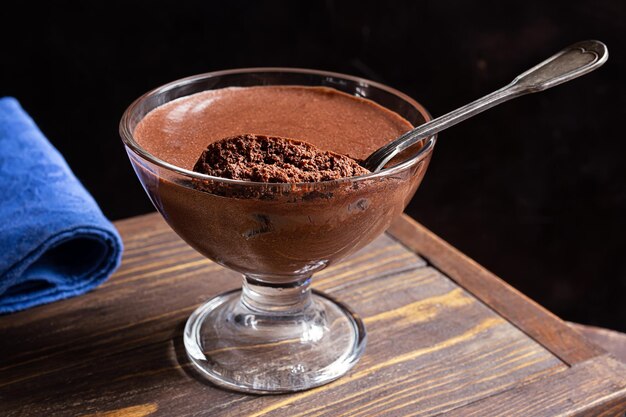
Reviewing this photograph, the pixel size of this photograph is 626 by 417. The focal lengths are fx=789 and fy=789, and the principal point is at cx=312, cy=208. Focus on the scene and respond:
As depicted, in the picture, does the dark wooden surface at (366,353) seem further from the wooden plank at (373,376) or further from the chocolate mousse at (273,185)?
the chocolate mousse at (273,185)

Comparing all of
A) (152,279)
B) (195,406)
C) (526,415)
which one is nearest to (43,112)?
(152,279)

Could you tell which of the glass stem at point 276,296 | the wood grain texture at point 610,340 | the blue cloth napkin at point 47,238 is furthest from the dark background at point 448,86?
the glass stem at point 276,296

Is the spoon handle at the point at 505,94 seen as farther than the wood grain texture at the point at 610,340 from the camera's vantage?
No

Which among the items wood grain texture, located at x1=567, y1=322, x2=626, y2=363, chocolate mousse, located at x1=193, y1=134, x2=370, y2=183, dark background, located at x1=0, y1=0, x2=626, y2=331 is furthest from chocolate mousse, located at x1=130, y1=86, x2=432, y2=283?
dark background, located at x1=0, y1=0, x2=626, y2=331

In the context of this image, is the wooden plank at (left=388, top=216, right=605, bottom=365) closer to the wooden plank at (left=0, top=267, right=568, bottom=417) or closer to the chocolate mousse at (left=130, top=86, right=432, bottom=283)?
the wooden plank at (left=0, top=267, right=568, bottom=417)

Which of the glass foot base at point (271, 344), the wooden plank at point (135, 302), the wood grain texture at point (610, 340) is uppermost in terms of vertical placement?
the glass foot base at point (271, 344)

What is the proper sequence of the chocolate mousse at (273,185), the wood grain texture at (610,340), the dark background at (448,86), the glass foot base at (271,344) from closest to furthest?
1. the chocolate mousse at (273,185)
2. the glass foot base at (271,344)
3. the wood grain texture at (610,340)
4. the dark background at (448,86)

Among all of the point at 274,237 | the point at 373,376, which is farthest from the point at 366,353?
the point at 274,237

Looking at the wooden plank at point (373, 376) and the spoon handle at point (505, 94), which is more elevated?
the spoon handle at point (505, 94)
